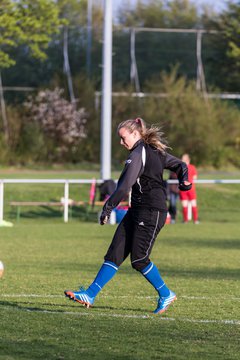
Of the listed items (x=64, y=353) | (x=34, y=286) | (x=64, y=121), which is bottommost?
(x=64, y=121)

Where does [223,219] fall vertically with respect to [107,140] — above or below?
below

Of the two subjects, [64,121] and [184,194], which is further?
[64,121]

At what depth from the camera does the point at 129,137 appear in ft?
30.2

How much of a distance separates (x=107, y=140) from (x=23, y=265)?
38.7 feet

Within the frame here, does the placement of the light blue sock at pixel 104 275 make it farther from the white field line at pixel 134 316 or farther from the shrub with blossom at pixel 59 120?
the shrub with blossom at pixel 59 120

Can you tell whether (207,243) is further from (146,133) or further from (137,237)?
(146,133)

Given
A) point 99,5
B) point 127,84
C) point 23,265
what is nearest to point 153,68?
point 127,84

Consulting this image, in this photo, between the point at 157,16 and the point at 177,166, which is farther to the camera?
the point at 157,16

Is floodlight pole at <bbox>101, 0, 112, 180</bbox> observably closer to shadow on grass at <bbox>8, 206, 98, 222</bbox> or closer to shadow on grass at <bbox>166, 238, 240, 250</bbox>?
shadow on grass at <bbox>8, 206, 98, 222</bbox>

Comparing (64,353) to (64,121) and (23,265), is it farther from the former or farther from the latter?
(64,121)

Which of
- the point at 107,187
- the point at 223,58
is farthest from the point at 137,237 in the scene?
the point at 223,58

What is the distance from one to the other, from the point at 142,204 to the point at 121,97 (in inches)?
1634

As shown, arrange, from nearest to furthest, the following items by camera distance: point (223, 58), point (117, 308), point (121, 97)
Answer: point (117, 308) → point (121, 97) → point (223, 58)

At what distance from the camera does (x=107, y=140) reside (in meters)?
26.4
